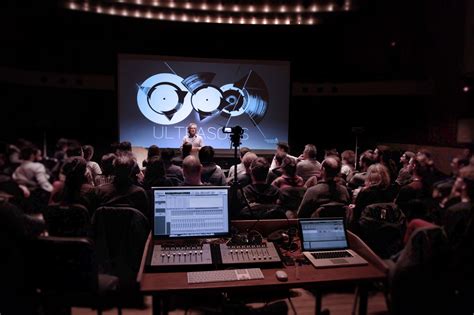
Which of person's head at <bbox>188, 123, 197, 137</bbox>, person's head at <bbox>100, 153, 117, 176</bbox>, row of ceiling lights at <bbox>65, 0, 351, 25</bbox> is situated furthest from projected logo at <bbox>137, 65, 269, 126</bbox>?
person's head at <bbox>100, 153, 117, 176</bbox>

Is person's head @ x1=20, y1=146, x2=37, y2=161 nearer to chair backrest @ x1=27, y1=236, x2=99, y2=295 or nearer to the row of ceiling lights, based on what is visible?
chair backrest @ x1=27, y1=236, x2=99, y2=295

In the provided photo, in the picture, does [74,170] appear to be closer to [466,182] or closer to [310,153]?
[466,182]

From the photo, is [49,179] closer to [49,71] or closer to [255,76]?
[49,71]

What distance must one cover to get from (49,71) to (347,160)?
3178 millimetres

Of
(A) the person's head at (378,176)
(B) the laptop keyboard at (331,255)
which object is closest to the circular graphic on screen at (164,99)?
(A) the person's head at (378,176)

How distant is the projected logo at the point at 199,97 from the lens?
6.21 metres

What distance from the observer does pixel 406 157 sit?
2.69 meters

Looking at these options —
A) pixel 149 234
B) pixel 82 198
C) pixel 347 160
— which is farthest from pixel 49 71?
pixel 347 160

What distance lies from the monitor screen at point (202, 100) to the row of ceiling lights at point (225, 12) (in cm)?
88

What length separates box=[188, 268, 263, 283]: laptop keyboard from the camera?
6.04 ft

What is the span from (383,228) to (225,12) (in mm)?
4340

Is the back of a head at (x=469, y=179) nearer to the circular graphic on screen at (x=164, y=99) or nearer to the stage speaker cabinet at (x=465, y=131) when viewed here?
the stage speaker cabinet at (x=465, y=131)

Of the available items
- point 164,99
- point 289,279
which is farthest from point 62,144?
point 164,99

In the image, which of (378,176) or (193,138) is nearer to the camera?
(378,176)
